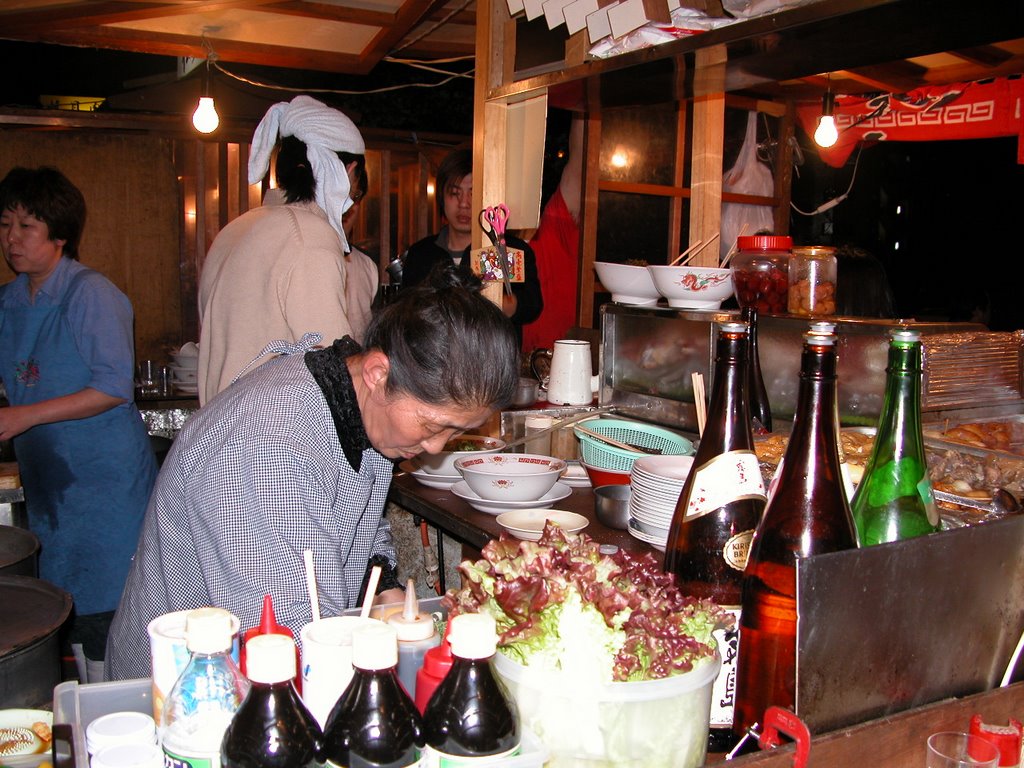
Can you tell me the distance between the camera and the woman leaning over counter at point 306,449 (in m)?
1.54

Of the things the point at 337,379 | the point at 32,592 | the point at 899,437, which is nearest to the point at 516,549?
the point at 899,437

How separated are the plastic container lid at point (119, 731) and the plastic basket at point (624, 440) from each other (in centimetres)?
148

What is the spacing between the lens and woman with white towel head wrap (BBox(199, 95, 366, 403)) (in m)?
2.96

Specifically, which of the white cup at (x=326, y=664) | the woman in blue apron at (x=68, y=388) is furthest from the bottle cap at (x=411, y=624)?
the woman in blue apron at (x=68, y=388)

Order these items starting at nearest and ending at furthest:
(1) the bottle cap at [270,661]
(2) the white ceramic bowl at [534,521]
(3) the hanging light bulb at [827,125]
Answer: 1. (1) the bottle cap at [270,661]
2. (2) the white ceramic bowl at [534,521]
3. (3) the hanging light bulb at [827,125]

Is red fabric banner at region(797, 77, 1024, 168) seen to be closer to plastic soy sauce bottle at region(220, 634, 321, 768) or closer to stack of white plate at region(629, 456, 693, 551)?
stack of white plate at region(629, 456, 693, 551)

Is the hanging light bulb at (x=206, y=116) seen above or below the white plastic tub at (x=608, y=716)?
above

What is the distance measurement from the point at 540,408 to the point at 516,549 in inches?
82.1

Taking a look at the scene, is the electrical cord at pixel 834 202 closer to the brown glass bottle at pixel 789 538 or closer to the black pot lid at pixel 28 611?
the black pot lid at pixel 28 611

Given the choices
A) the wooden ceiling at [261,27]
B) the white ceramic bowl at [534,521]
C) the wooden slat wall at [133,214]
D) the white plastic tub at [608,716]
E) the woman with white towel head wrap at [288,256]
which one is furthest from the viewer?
the wooden slat wall at [133,214]

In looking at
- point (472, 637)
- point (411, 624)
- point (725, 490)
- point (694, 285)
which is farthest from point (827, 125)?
point (472, 637)

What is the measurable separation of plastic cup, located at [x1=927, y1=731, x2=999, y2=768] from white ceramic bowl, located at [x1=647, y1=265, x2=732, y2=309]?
1778mm

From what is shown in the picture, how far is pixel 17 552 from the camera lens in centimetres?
275

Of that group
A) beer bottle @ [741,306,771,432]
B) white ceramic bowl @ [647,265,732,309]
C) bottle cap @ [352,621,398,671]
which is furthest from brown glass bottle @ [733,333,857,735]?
white ceramic bowl @ [647,265,732,309]
